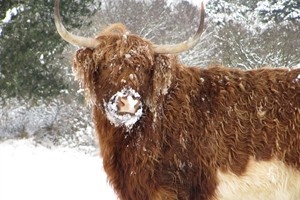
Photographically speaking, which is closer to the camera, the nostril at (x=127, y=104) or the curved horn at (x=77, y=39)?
the nostril at (x=127, y=104)

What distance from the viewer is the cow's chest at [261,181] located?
479 cm

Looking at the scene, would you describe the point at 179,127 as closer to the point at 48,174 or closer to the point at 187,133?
the point at 187,133

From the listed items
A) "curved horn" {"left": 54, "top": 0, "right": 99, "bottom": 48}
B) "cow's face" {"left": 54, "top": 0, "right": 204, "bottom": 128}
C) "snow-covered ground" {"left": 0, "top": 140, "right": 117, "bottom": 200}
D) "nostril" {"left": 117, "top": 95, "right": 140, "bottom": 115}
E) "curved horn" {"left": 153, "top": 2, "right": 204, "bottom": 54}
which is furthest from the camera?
"snow-covered ground" {"left": 0, "top": 140, "right": 117, "bottom": 200}

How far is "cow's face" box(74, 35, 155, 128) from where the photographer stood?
4.43 metres

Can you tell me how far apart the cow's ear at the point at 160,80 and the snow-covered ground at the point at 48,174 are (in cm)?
352

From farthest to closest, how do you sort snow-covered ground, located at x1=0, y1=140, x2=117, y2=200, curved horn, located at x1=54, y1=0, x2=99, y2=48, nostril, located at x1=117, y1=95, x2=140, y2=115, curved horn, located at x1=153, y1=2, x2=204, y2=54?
snow-covered ground, located at x1=0, y1=140, x2=117, y2=200 → curved horn, located at x1=54, y1=0, x2=99, y2=48 → curved horn, located at x1=153, y1=2, x2=204, y2=54 → nostril, located at x1=117, y1=95, x2=140, y2=115

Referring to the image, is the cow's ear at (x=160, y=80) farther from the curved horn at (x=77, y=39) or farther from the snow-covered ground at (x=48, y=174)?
the snow-covered ground at (x=48, y=174)

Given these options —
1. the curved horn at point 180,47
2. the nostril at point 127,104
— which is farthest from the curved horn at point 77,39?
the nostril at point 127,104

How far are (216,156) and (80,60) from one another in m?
1.56

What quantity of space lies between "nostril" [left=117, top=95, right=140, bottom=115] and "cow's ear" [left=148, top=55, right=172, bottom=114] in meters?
0.34

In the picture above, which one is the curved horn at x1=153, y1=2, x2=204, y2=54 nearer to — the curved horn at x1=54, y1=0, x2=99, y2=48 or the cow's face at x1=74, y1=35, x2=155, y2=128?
the cow's face at x1=74, y1=35, x2=155, y2=128

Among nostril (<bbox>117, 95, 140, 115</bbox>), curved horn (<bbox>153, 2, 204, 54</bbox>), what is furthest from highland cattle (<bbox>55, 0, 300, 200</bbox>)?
nostril (<bbox>117, 95, 140, 115</bbox>)

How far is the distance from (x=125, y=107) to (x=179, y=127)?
68 centimetres

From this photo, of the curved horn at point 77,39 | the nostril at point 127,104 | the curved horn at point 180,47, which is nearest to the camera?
the nostril at point 127,104
